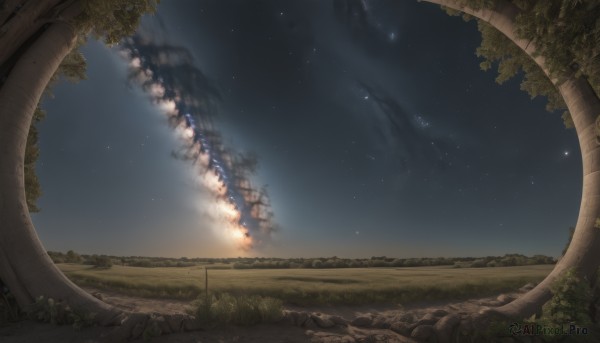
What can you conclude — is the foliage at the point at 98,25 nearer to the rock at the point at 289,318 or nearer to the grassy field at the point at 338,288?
the grassy field at the point at 338,288

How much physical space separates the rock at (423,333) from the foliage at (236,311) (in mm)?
4037

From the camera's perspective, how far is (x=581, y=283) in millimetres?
8336

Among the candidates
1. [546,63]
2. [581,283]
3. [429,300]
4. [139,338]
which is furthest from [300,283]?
[546,63]

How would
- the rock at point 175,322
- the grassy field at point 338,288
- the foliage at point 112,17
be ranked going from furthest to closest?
1. the grassy field at point 338,288
2. the foliage at point 112,17
3. the rock at point 175,322

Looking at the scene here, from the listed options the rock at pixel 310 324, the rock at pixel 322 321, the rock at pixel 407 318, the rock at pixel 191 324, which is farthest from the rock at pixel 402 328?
the rock at pixel 191 324

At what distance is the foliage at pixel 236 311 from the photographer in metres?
8.80

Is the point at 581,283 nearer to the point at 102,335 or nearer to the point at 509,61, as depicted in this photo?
the point at 509,61

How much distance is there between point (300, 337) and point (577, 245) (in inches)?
349

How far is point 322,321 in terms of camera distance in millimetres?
9289

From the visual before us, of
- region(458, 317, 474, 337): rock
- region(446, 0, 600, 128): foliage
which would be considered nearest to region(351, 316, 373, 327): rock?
region(458, 317, 474, 337): rock

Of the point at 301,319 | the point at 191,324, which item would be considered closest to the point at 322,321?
the point at 301,319

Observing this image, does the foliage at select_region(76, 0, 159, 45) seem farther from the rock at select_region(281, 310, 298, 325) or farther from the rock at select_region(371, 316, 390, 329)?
the rock at select_region(371, 316, 390, 329)

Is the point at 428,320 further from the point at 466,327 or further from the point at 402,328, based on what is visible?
the point at 466,327

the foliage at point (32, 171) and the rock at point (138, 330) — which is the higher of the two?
the foliage at point (32, 171)
